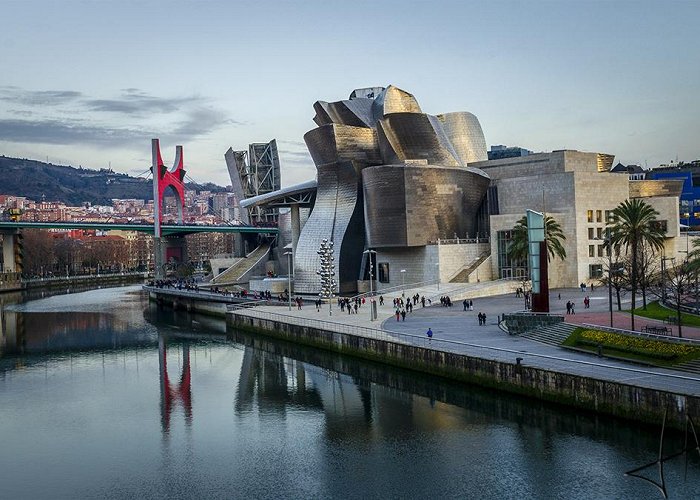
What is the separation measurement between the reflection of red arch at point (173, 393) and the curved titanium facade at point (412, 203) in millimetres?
20179

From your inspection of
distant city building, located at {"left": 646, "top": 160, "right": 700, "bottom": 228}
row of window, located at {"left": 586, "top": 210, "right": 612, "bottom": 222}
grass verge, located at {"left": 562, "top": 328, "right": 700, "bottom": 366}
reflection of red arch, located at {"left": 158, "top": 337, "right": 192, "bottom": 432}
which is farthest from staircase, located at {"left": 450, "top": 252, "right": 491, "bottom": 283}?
distant city building, located at {"left": 646, "top": 160, "right": 700, "bottom": 228}

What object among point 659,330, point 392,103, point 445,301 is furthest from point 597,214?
point 659,330

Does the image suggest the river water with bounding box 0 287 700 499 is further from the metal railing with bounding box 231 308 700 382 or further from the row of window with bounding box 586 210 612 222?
the row of window with bounding box 586 210 612 222

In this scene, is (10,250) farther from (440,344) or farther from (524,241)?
(440,344)

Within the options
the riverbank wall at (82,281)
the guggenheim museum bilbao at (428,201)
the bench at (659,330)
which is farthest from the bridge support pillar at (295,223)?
the riverbank wall at (82,281)

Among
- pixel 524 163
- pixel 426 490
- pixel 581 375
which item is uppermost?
pixel 524 163

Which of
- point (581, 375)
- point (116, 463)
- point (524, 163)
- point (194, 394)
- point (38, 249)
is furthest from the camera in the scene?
point (38, 249)

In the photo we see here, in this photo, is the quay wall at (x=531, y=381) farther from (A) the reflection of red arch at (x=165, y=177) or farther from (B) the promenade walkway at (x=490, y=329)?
(A) the reflection of red arch at (x=165, y=177)

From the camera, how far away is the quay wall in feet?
68.6

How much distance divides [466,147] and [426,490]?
172ft

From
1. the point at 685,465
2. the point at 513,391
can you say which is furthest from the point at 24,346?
the point at 685,465

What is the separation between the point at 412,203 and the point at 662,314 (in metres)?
24.0

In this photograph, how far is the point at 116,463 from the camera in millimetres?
21844

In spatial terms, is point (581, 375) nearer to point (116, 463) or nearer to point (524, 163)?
point (116, 463)
